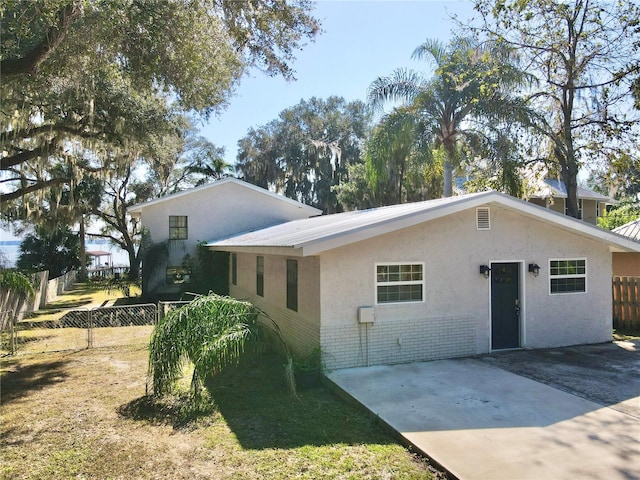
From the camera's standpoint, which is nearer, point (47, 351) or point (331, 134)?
point (47, 351)

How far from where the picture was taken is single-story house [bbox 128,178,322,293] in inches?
811

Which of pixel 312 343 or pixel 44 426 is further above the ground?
pixel 312 343

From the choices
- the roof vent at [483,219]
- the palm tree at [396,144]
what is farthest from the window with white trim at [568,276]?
the palm tree at [396,144]

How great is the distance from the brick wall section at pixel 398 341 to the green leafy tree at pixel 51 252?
2901 cm

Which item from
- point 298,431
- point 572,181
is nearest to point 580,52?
point 572,181

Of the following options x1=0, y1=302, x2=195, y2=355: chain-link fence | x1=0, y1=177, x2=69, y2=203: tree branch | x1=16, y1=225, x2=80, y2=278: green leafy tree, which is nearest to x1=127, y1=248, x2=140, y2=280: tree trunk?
x1=16, y1=225, x2=80, y2=278: green leafy tree

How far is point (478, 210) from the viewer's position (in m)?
10.0

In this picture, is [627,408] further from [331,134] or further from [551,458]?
[331,134]

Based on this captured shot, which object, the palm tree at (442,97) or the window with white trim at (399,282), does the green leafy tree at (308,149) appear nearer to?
the palm tree at (442,97)

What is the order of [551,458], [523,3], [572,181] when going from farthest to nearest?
[572,181] < [523,3] < [551,458]

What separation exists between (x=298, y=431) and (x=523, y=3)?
10409 mm

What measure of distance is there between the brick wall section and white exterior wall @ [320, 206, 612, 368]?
20 millimetres

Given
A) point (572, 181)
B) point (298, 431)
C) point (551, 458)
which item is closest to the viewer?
point (551, 458)

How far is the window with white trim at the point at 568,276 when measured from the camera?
1066 cm
